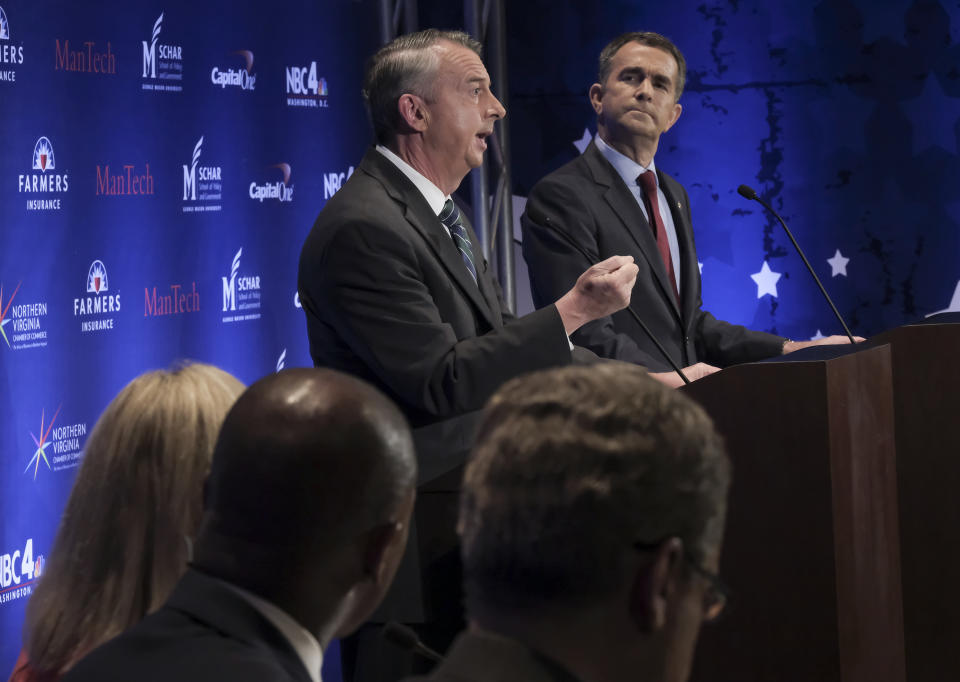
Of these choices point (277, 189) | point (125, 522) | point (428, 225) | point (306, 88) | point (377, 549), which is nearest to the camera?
point (377, 549)

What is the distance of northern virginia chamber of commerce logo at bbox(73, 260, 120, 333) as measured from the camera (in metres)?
3.53

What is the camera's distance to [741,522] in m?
2.41

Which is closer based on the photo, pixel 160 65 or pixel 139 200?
pixel 139 200

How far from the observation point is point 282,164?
4.63 metres

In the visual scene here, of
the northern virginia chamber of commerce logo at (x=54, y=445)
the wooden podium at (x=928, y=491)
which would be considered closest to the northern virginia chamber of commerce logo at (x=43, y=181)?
the northern virginia chamber of commerce logo at (x=54, y=445)

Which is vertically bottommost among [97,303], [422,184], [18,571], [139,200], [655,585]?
[18,571]

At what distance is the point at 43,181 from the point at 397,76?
47.6 inches

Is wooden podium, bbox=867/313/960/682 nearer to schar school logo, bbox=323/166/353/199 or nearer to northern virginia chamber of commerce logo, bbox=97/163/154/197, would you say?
northern virginia chamber of commerce logo, bbox=97/163/154/197

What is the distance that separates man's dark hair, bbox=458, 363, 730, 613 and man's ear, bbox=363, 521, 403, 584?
25 cm

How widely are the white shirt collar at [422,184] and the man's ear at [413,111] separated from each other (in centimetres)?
9

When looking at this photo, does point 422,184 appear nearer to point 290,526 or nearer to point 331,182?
point 290,526

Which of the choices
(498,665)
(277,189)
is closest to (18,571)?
(277,189)

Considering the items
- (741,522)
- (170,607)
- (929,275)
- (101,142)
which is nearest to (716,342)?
(741,522)

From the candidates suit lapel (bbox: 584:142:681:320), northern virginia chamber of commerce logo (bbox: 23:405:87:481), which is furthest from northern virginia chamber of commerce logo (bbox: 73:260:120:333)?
suit lapel (bbox: 584:142:681:320)
